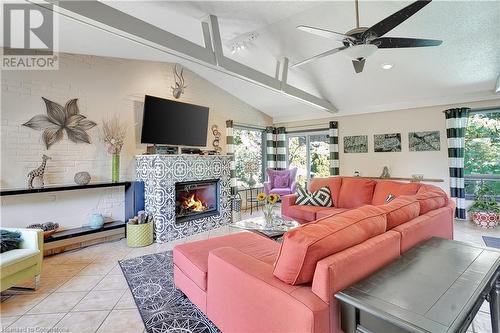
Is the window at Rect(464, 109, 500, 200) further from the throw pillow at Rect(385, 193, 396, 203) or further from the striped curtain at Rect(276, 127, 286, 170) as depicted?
the striped curtain at Rect(276, 127, 286, 170)

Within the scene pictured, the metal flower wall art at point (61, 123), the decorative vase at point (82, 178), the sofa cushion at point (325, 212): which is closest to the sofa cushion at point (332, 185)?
the sofa cushion at point (325, 212)

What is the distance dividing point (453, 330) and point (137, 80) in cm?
477

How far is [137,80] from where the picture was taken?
434 centimetres

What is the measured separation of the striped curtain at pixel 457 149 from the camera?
4.62 m

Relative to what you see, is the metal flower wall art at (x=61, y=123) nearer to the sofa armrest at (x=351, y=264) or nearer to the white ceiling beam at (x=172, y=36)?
the white ceiling beam at (x=172, y=36)

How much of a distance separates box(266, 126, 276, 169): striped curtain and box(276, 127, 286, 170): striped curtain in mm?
101

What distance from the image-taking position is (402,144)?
5.38 metres

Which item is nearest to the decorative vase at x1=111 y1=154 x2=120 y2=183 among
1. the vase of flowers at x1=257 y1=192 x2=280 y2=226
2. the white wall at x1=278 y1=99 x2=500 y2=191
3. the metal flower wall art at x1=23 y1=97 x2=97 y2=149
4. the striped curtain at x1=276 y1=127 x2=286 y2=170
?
the metal flower wall art at x1=23 y1=97 x2=97 y2=149

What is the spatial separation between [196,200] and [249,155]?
8.35 feet

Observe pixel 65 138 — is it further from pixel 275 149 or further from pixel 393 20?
pixel 275 149

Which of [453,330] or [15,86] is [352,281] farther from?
[15,86]

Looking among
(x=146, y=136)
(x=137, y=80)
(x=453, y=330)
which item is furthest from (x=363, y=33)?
(x=137, y=80)

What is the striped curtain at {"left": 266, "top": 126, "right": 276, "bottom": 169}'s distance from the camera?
23.5ft

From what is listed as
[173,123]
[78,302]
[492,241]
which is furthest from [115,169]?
[492,241]
